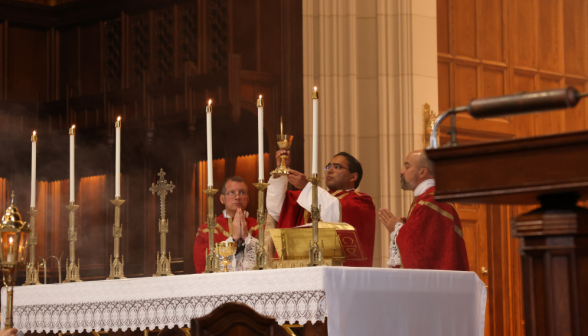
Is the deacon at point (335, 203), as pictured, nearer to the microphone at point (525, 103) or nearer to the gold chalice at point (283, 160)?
the gold chalice at point (283, 160)

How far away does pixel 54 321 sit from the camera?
182 inches

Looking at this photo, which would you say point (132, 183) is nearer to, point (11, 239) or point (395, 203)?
point (395, 203)

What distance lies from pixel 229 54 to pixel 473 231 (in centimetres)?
286

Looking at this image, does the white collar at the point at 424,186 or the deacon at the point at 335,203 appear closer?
the deacon at the point at 335,203

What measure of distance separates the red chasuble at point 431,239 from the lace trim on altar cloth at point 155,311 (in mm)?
1579

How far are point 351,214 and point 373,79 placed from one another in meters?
2.08

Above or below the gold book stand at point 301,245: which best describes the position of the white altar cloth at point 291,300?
below

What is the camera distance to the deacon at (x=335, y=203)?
4.90 metres

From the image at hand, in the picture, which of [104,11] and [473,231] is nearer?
[473,231]

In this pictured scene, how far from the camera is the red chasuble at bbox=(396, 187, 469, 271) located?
5.02m

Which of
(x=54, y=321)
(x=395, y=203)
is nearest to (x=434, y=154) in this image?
(x=54, y=321)

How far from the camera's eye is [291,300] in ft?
11.7

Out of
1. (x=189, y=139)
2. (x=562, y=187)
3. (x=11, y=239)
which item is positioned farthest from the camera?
(x=189, y=139)

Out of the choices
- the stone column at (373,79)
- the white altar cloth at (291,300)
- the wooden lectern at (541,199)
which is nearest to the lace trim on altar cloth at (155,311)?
the white altar cloth at (291,300)
